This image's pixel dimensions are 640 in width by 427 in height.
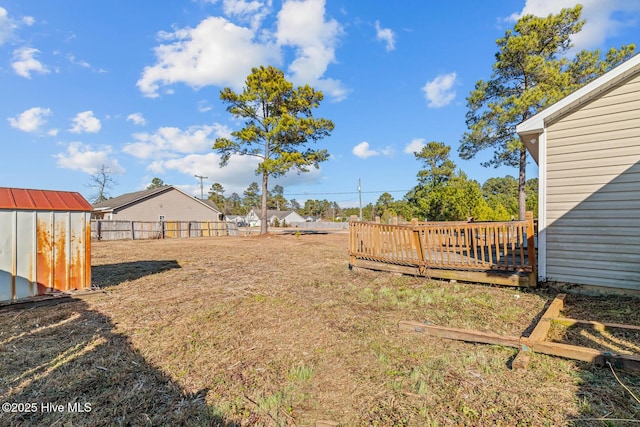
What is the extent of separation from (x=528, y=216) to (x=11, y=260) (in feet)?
27.4

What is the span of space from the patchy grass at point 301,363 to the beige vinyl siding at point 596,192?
1.90 feet

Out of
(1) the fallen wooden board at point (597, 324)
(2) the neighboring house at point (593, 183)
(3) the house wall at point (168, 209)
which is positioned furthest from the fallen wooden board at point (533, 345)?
(3) the house wall at point (168, 209)

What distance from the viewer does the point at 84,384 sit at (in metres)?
2.63

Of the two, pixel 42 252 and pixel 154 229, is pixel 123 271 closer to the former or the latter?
pixel 42 252

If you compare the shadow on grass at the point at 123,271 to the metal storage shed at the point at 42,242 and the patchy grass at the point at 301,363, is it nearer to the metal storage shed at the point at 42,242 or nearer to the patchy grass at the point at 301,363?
the metal storage shed at the point at 42,242

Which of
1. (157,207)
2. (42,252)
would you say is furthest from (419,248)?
(157,207)

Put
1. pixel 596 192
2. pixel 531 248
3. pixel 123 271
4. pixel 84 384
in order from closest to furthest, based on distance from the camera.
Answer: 1. pixel 84 384
2. pixel 596 192
3. pixel 531 248
4. pixel 123 271

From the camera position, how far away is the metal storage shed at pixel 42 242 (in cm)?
454

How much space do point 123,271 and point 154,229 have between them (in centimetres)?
1864

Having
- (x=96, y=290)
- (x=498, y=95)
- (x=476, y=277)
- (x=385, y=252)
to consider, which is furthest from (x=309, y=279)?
(x=498, y=95)

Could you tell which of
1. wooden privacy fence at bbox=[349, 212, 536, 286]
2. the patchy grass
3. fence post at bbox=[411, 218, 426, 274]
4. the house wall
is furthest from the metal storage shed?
the house wall

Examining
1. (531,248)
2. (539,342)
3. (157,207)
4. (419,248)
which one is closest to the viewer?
(539,342)

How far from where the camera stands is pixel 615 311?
4.26 metres

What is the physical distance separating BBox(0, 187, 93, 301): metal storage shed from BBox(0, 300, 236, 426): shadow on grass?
1.04 m
